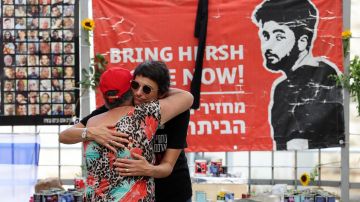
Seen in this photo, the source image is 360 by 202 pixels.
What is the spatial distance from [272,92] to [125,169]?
3226mm

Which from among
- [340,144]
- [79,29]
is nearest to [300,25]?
[340,144]

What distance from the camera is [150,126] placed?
2.35 metres

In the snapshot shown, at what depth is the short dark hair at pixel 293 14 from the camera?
5344 millimetres

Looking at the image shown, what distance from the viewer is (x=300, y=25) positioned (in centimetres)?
535

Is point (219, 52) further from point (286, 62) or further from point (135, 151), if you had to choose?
point (135, 151)

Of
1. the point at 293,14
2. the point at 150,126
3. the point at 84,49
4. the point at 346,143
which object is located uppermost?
the point at 293,14

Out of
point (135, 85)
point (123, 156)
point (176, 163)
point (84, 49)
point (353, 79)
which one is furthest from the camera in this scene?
point (84, 49)

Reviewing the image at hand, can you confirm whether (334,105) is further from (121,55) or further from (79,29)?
(79,29)

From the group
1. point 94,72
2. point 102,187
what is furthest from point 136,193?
point 94,72

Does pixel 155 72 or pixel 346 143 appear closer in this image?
pixel 155 72

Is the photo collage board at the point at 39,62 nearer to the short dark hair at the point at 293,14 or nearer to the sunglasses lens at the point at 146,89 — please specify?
the short dark hair at the point at 293,14

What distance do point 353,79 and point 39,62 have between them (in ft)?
8.58

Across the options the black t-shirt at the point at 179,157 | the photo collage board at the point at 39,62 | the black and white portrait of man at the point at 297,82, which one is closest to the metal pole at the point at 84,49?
the photo collage board at the point at 39,62

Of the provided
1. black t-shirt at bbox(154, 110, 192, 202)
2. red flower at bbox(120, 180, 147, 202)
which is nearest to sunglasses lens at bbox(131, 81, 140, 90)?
black t-shirt at bbox(154, 110, 192, 202)
